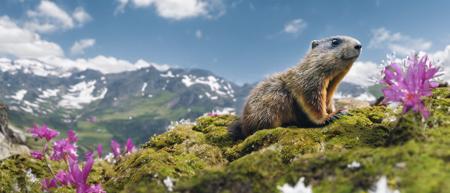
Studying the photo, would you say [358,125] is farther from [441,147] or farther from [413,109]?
[441,147]

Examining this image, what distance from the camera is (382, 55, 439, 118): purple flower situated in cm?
468

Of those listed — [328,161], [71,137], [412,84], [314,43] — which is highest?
[314,43]

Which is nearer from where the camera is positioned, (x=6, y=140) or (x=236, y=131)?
(x=236, y=131)

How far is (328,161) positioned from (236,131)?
5.06 metres

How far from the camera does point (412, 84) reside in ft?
15.5

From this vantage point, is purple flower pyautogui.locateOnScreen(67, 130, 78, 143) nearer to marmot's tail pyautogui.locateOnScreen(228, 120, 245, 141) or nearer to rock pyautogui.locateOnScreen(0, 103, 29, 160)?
rock pyautogui.locateOnScreen(0, 103, 29, 160)

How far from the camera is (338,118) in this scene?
8.03m

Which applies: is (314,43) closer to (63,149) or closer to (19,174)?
(63,149)

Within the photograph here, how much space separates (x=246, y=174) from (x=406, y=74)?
215cm

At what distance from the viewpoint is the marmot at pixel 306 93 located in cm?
849

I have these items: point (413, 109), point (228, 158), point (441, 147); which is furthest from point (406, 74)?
point (228, 158)

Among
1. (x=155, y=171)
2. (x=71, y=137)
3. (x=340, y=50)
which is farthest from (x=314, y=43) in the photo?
(x=71, y=137)

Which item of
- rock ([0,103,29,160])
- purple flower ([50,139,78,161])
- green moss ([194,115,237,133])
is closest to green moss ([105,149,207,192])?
green moss ([194,115,237,133])

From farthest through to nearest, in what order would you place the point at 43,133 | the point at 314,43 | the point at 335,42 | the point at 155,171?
1. the point at 43,133
2. the point at 314,43
3. the point at 335,42
4. the point at 155,171
